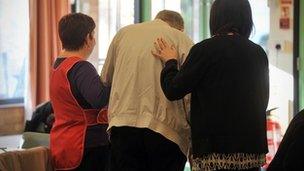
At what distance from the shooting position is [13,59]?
13.2 ft

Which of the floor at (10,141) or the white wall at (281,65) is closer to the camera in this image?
the floor at (10,141)

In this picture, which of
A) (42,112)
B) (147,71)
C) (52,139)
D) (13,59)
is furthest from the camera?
(13,59)

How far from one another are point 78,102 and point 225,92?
64 cm

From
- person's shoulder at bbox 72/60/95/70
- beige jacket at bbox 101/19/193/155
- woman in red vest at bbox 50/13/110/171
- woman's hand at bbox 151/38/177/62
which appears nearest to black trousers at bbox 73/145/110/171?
woman in red vest at bbox 50/13/110/171

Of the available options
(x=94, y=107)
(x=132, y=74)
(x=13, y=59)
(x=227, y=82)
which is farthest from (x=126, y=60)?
(x=13, y=59)

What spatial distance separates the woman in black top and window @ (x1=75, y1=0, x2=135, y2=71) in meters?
2.67

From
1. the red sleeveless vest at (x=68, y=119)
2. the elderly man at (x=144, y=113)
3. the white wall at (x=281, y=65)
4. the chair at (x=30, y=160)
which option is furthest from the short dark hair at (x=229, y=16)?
the white wall at (x=281, y=65)

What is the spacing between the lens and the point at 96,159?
1.99 meters

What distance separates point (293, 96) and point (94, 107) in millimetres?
2554

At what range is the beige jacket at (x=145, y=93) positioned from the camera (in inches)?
73.9

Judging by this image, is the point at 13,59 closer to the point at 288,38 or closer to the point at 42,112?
the point at 42,112

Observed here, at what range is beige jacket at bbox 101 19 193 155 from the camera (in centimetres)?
188

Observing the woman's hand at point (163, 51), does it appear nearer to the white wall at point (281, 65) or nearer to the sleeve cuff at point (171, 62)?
the sleeve cuff at point (171, 62)

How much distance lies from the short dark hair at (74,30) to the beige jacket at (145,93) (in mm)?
171
